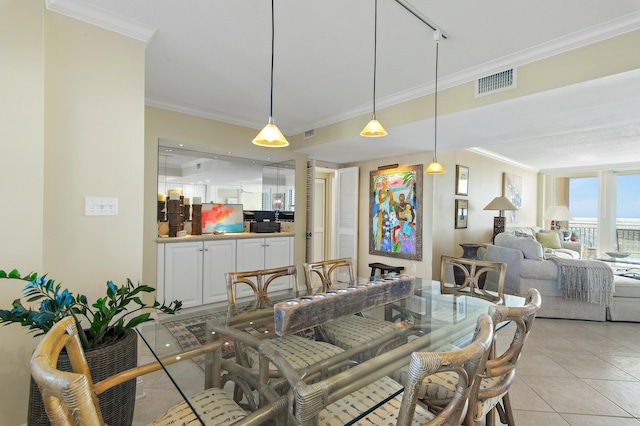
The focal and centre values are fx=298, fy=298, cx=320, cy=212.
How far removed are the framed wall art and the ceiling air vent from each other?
517 cm

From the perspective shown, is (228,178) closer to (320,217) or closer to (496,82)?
(320,217)

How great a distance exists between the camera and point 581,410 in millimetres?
1984

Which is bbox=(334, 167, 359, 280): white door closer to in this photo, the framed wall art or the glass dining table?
the glass dining table

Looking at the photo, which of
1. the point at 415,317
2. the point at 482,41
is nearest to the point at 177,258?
A: the point at 415,317

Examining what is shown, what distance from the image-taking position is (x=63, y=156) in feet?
5.98

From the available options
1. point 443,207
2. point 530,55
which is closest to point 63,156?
point 530,55

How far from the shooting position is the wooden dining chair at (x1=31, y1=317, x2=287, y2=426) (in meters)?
0.65

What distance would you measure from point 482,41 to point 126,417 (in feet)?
11.0

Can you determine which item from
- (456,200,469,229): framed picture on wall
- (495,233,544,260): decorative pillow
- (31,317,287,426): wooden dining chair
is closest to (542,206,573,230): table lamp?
(456,200,469,229): framed picture on wall

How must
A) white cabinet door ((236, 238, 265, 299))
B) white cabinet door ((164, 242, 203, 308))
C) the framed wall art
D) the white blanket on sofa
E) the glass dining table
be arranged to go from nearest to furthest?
the glass dining table < the white blanket on sofa < white cabinet door ((164, 242, 203, 308)) < white cabinet door ((236, 238, 265, 299)) < the framed wall art

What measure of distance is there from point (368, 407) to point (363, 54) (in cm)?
241

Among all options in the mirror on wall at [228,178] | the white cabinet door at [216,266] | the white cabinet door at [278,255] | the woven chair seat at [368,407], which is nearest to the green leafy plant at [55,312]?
the woven chair seat at [368,407]

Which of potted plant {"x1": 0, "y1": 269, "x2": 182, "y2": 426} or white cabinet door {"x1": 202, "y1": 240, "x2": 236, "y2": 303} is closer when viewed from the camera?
potted plant {"x1": 0, "y1": 269, "x2": 182, "y2": 426}

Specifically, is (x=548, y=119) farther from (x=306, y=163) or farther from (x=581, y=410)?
(x=306, y=163)
